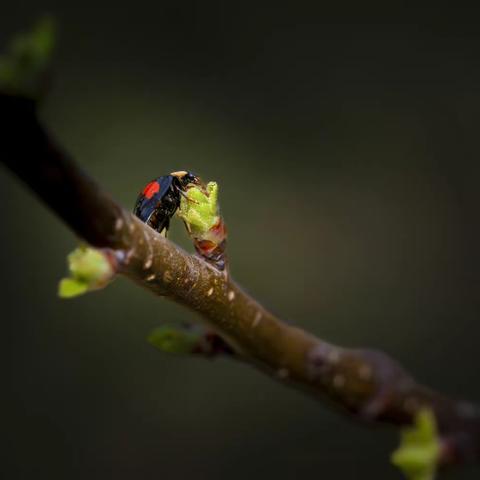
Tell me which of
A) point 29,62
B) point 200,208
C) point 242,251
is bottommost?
point 29,62

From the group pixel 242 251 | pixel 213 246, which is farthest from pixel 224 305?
pixel 242 251

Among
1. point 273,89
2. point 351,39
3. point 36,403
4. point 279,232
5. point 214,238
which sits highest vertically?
point 351,39

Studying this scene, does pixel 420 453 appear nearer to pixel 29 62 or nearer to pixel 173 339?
pixel 173 339

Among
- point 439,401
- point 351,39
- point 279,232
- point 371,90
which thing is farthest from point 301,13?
point 439,401

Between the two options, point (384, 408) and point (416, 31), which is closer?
point (384, 408)

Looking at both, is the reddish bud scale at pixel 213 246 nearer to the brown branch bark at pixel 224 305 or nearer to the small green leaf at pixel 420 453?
the brown branch bark at pixel 224 305

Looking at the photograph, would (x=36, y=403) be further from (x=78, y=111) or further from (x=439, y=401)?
(x=439, y=401)
